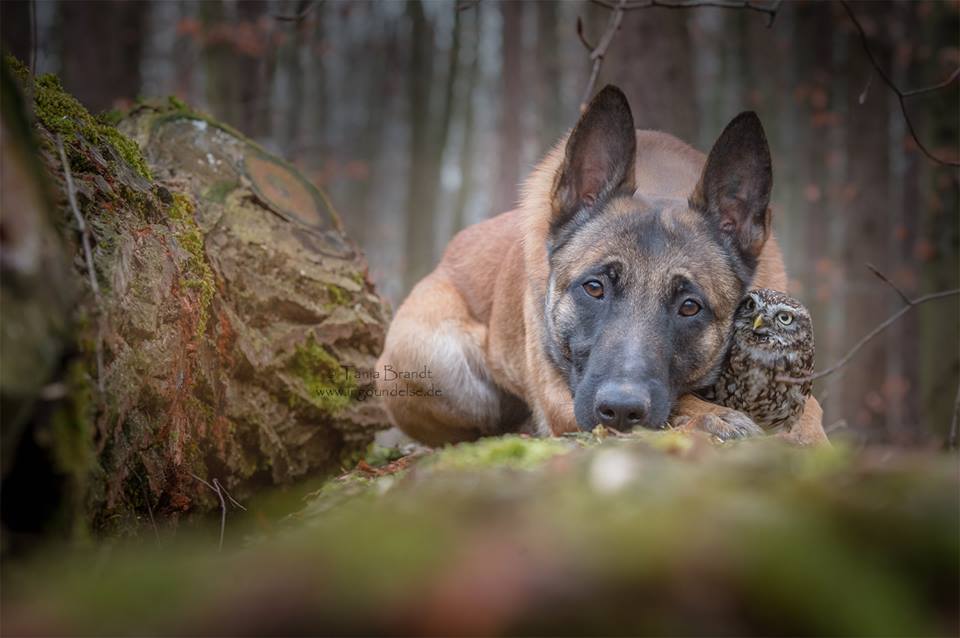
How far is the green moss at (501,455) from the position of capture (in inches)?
115

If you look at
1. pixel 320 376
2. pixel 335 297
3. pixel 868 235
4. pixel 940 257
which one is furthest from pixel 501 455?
pixel 868 235

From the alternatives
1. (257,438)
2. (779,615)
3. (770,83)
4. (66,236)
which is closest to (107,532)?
(66,236)

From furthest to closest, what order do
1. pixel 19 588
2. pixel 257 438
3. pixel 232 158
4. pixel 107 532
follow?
1. pixel 232 158
2. pixel 257 438
3. pixel 107 532
4. pixel 19 588

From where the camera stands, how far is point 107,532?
3.08 m

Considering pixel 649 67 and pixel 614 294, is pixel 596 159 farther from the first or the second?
pixel 649 67

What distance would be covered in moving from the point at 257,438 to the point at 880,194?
13.4 meters

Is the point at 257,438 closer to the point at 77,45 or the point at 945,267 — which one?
the point at 945,267

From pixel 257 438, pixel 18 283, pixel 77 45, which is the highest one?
pixel 77 45

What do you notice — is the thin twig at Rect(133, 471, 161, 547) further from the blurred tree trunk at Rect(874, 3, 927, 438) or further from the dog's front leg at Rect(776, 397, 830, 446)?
the blurred tree trunk at Rect(874, 3, 927, 438)

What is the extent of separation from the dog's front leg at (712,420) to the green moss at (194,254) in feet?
7.93

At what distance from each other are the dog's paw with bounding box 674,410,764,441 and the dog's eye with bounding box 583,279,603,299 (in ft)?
2.94

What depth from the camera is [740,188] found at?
4.88 metres

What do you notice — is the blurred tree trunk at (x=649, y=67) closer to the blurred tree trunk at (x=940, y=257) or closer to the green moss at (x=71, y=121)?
the blurred tree trunk at (x=940, y=257)

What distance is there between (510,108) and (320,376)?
46.8 feet
